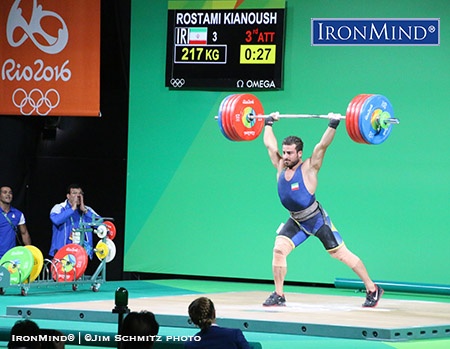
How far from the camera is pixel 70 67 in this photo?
12219 millimetres

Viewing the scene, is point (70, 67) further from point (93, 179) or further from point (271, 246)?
point (271, 246)

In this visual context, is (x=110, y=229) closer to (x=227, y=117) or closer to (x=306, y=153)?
(x=306, y=153)

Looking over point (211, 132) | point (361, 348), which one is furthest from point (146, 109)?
point (361, 348)

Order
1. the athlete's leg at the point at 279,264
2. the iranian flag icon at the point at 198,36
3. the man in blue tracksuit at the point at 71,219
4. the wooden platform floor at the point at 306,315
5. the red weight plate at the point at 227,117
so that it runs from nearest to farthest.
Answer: the wooden platform floor at the point at 306,315 < the athlete's leg at the point at 279,264 < the red weight plate at the point at 227,117 < the man in blue tracksuit at the point at 71,219 < the iranian flag icon at the point at 198,36

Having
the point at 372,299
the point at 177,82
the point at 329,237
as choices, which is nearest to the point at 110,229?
the point at 177,82

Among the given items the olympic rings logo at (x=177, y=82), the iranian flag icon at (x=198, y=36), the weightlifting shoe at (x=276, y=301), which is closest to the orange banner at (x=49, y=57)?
the olympic rings logo at (x=177, y=82)

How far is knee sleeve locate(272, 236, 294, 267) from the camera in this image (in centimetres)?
879

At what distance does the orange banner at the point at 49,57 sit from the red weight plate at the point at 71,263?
1900mm

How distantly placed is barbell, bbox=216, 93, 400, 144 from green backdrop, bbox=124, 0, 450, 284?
2.32 m

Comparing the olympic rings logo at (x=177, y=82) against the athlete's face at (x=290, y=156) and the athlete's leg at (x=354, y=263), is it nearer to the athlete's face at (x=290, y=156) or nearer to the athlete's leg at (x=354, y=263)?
the athlete's face at (x=290, y=156)

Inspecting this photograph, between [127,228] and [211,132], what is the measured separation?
5.00 ft

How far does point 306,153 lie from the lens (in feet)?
38.8

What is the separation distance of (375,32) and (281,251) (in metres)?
3.64

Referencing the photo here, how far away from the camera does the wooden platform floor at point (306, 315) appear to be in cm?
745
